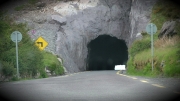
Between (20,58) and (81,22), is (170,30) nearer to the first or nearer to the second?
(20,58)

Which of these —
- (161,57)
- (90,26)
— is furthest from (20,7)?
(161,57)

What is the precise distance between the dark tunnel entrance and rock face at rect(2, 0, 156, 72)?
8389 millimetres

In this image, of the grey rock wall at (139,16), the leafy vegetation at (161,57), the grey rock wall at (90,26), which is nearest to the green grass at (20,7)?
the grey rock wall at (90,26)

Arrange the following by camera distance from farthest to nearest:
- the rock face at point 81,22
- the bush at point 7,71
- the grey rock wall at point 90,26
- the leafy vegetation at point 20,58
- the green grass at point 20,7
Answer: the green grass at point 20,7
the grey rock wall at point 90,26
the rock face at point 81,22
the leafy vegetation at point 20,58
the bush at point 7,71

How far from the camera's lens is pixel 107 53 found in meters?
63.4

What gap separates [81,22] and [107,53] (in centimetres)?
1574

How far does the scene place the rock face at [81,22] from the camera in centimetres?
4529

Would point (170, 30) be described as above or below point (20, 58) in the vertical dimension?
above

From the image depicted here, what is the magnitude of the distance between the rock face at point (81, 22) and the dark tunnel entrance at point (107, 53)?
8.39 meters

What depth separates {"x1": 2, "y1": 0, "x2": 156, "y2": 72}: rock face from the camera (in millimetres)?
45287

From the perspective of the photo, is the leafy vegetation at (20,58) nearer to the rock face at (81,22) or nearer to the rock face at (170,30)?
the rock face at (170,30)

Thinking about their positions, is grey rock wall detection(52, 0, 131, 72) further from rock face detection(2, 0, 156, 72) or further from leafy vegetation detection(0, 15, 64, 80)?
leafy vegetation detection(0, 15, 64, 80)

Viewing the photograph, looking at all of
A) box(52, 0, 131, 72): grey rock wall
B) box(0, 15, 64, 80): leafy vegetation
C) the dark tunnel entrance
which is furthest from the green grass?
box(0, 15, 64, 80): leafy vegetation

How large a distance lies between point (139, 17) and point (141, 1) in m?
2.96
